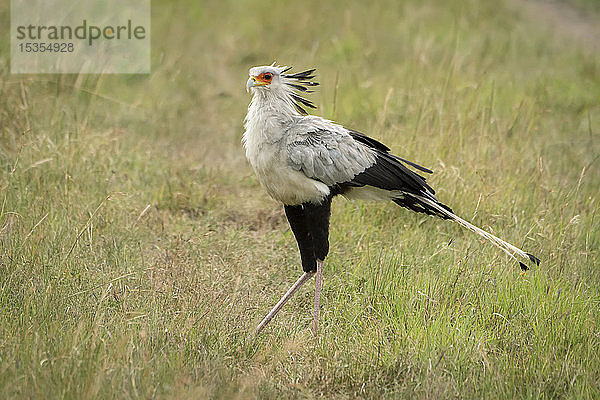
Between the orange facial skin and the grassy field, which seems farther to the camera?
the orange facial skin

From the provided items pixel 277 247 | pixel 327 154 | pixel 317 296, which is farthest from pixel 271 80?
pixel 277 247

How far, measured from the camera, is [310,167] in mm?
4117

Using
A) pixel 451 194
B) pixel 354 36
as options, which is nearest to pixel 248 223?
pixel 451 194

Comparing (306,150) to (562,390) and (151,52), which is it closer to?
(562,390)

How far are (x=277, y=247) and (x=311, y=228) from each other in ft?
3.41

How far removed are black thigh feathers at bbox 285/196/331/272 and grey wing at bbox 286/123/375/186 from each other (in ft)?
0.56

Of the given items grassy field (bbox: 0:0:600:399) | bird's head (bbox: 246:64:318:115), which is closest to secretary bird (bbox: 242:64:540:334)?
bird's head (bbox: 246:64:318:115)

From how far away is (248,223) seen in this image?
564 cm

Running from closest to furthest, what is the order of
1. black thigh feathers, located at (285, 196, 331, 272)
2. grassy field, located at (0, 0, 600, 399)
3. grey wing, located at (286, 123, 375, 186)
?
grassy field, located at (0, 0, 600, 399), grey wing, located at (286, 123, 375, 186), black thigh feathers, located at (285, 196, 331, 272)

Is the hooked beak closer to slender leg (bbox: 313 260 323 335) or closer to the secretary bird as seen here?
the secretary bird

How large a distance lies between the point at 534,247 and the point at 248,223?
7.04 feet

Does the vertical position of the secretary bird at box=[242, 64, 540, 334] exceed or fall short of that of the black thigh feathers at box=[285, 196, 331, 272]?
it exceeds it

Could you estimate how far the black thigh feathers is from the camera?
166 inches

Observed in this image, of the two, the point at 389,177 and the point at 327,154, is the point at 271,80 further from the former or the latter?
the point at 389,177
